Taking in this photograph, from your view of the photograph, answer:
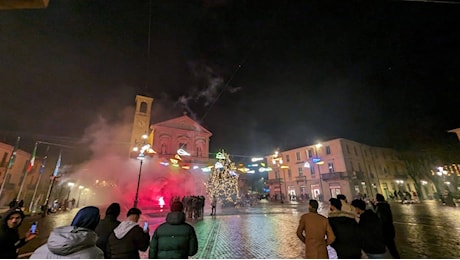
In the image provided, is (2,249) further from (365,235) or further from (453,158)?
(453,158)

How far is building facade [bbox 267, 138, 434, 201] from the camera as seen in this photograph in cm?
3231

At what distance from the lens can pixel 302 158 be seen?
38750mm

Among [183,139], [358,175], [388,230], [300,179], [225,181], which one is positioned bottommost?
[388,230]

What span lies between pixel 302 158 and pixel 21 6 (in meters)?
40.4

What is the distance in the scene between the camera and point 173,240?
3270 millimetres

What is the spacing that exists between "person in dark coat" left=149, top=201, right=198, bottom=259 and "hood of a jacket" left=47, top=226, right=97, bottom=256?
1.26 m

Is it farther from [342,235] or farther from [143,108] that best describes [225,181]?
[342,235]

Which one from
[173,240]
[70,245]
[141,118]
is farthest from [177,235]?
[141,118]

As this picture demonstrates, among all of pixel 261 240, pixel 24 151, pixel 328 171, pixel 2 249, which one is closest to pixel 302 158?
pixel 328 171

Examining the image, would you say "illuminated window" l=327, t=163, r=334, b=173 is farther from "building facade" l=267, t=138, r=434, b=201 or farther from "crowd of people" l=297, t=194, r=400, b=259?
"crowd of people" l=297, t=194, r=400, b=259

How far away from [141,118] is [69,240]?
3897cm

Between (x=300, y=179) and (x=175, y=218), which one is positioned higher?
(x=300, y=179)

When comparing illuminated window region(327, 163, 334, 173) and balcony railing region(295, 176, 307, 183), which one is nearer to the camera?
illuminated window region(327, 163, 334, 173)

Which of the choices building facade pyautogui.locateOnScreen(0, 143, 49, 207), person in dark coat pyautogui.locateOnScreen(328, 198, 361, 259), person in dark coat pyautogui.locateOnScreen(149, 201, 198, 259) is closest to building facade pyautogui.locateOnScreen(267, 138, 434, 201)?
person in dark coat pyautogui.locateOnScreen(328, 198, 361, 259)
